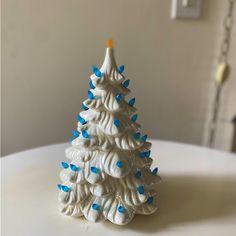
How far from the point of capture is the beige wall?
92cm

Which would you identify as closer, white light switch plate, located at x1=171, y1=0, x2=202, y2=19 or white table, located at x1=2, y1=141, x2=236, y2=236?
white table, located at x1=2, y1=141, x2=236, y2=236

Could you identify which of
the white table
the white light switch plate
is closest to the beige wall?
the white light switch plate

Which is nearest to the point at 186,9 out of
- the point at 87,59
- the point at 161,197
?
the point at 87,59

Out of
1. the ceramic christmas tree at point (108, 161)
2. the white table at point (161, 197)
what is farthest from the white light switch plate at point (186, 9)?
the ceramic christmas tree at point (108, 161)

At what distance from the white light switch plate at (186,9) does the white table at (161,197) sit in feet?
1.51

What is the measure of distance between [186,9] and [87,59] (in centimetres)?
36

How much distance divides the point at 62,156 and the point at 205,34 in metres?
0.66

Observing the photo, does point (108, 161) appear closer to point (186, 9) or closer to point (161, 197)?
point (161, 197)

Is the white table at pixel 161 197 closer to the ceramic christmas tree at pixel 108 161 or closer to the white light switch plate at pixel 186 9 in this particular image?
the ceramic christmas tree at pixel 108 161

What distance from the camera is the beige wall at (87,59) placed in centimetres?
92

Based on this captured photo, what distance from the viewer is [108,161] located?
1.63 feet

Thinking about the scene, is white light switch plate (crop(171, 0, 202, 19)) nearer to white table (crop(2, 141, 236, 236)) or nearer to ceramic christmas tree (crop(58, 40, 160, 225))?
white table (crop(2, 141, 236, 236))

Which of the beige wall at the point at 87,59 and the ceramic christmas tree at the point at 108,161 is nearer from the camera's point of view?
the ceramic christmas tree at the point at 108,161

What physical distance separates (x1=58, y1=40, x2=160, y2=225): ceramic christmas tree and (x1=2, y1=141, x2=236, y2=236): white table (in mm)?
26
